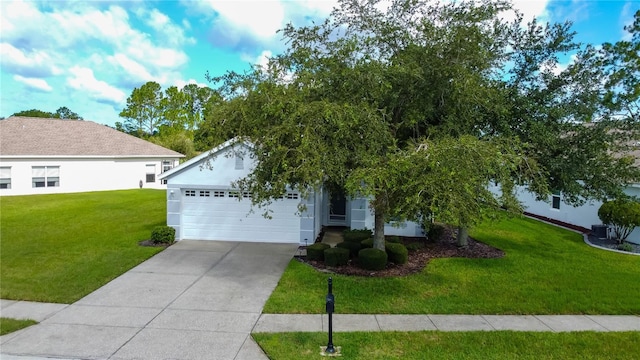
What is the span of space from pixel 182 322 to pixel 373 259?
5173 millimetres

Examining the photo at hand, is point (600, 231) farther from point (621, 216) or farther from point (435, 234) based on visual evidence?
point (435, 234)

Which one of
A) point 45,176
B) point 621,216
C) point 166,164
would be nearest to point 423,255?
point 621,216

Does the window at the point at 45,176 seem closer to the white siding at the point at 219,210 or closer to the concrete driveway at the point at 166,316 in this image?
the white siding at the point at 219,210

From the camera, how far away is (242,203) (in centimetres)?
1422

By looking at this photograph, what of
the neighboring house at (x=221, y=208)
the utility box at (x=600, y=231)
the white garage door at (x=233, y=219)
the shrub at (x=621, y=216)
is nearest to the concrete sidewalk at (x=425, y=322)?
the neighboring house at (x=221, y=208)

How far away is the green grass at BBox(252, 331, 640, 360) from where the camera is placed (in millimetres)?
5992

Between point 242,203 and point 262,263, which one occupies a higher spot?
point 242,203

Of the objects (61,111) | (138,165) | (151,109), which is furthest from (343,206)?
(61,111)

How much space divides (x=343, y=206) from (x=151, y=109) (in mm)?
46035

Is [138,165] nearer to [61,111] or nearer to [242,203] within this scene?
[242,203]

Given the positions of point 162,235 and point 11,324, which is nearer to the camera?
point 11,324

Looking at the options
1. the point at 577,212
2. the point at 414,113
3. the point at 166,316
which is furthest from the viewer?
the point at 577,212

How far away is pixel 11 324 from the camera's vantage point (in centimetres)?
702

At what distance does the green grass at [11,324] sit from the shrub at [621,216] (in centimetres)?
1720
